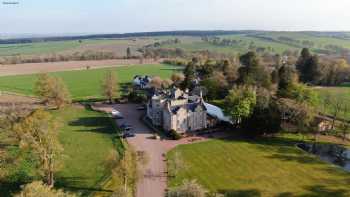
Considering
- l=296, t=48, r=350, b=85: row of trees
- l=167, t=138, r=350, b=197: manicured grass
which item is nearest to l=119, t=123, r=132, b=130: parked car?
l=167, t=138, r=350, b=197: manicured grass

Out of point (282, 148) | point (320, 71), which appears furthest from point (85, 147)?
point (320, 71)

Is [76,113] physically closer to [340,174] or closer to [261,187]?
[261,187]

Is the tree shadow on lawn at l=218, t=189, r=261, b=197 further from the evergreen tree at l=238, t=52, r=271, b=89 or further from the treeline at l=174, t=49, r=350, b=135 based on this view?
the evergreen tree at l=238, t=52, r=271, b=89

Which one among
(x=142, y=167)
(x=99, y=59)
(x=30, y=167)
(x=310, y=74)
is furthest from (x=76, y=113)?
(x=99, y=59)

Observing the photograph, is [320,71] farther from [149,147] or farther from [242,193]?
[242,193]

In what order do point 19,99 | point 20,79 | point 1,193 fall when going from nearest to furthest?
point 1,193 < point 19,99 < point 20,79

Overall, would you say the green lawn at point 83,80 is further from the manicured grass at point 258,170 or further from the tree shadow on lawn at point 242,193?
the tree shadow on lawn at point 242,193
